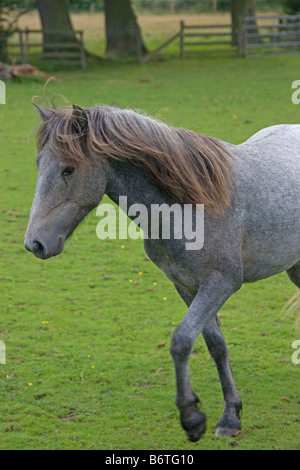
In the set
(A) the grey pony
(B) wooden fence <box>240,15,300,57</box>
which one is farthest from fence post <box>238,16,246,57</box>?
(A) the grey pony

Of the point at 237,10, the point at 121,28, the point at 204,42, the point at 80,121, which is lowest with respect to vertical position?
the point at 80,121

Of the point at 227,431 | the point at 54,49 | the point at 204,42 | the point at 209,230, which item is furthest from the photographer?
the point at 204,42

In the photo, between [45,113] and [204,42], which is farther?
[204,42]

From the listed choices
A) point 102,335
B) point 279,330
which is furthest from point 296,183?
point 102,335

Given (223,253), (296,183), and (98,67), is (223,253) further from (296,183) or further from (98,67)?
(98,67)

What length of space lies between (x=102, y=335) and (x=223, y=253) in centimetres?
241

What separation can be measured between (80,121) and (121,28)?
24.2 metres

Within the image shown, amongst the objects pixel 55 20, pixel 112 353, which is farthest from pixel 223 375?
pixel 55 20

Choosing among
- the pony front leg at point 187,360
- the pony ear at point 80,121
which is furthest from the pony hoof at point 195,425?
the pony ear at point 80,121

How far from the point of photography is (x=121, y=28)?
26766 mm

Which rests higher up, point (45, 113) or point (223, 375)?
point (45, 113)

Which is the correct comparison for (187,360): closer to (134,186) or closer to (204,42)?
(134,186)

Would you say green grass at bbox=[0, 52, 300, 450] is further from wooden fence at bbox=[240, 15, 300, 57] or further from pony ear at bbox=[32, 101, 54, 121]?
wooden fence at bbox=[240, 15, 300, 57]

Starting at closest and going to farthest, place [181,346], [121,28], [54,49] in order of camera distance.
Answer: [181,346]
[54,49]
[121,28]
